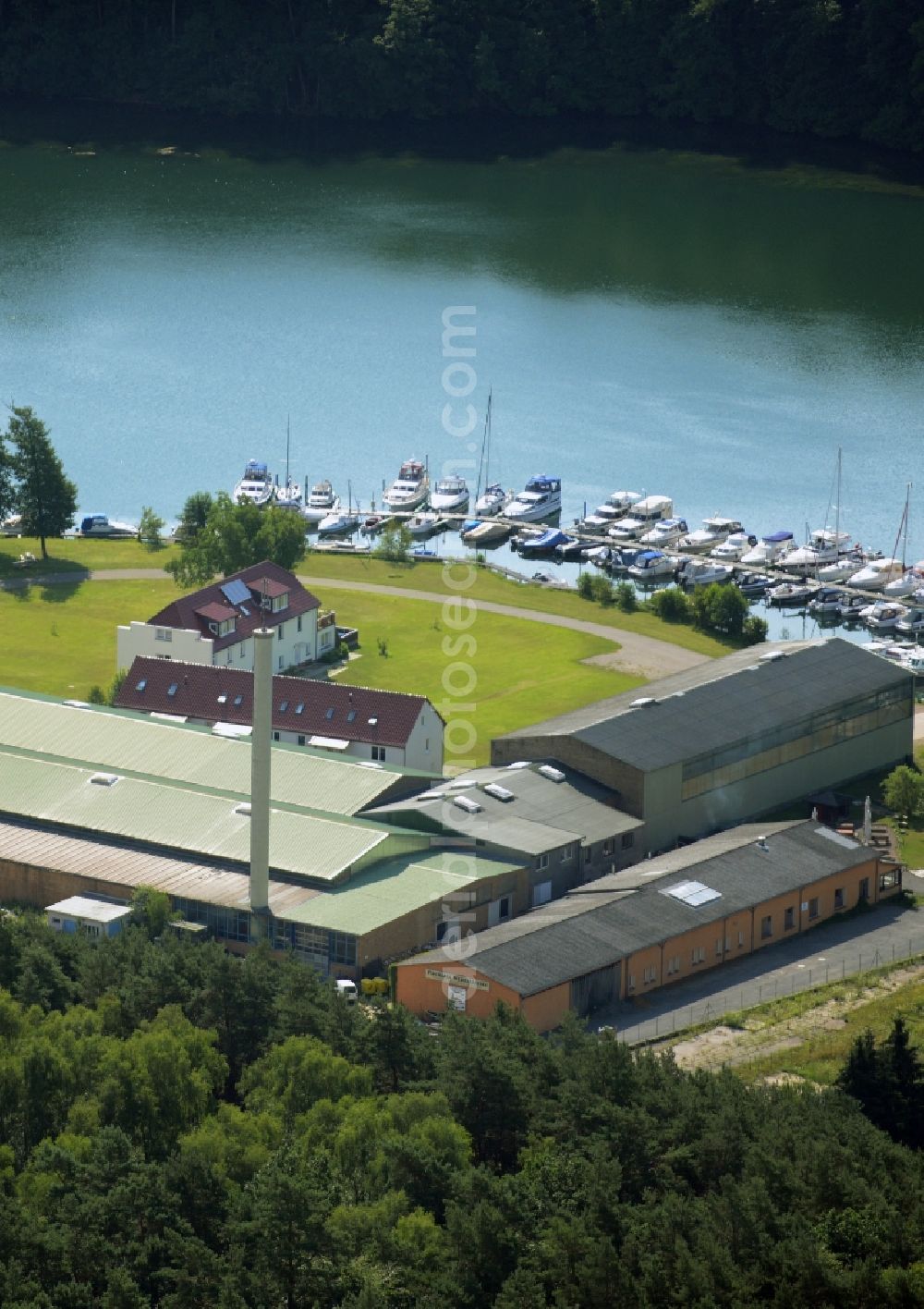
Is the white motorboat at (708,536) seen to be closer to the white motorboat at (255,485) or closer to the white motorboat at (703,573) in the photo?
the white motorboat at (703,573)

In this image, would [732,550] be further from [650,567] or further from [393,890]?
[393,890]

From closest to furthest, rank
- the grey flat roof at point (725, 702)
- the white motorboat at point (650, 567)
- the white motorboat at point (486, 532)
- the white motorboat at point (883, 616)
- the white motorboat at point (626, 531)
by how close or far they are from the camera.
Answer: the grey flat roof at point (725, 702), the white motorboat at point (883, 616), the white motorboat at point (650, 567), the white motorboat at point (626, 531), the white motorboat at point (486, 532)

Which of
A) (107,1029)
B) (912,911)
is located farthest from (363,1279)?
(912,911)

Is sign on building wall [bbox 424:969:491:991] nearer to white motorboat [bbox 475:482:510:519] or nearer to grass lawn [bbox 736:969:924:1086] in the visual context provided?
grass lawn [bbox 736:969:924:1086]

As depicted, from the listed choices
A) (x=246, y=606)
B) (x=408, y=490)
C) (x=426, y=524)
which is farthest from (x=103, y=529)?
(x=246, y=606)

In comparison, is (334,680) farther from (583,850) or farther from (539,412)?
(539,412)

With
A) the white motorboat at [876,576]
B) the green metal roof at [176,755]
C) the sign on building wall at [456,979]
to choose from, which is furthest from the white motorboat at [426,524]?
the sign on building wall at [456,979]

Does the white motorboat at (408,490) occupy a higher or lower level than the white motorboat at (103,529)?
higher

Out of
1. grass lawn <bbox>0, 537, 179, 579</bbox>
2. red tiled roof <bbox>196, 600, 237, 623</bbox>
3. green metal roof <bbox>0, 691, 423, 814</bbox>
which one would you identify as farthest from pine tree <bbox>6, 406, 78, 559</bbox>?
green metal roof <bbox>0, 691, 423, 814</bbox>
